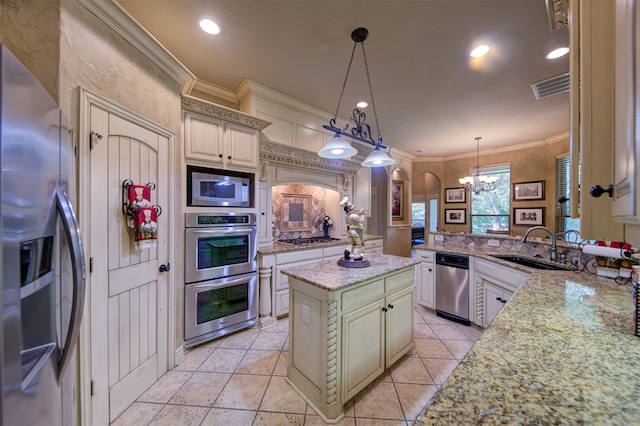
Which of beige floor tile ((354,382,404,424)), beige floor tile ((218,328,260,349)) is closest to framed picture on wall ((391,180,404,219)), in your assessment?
beige floor tile ((218,328,260,349))

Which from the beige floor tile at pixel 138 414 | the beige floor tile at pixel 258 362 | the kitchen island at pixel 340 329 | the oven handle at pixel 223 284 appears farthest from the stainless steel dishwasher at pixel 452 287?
the beige floor tile at pixel 138 414

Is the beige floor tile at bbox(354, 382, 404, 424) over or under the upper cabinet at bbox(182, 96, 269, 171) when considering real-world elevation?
under

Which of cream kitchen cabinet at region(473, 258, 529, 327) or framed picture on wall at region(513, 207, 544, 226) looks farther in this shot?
framed picture on wall at region(513, 207, 544, 226)

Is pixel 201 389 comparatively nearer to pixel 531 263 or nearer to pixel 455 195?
pixel 531 263

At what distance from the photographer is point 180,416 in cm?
157

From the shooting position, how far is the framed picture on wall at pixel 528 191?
5.08m

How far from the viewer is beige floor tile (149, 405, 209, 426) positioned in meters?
1.52

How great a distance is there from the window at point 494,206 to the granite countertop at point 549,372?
5.33 metres

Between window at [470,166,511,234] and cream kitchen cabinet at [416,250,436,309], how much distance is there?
3.83m

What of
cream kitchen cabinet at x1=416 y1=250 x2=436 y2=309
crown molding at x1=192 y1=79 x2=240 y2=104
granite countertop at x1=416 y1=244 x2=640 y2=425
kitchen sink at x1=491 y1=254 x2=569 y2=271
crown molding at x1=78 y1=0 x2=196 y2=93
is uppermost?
crown molding at x1=192 y1=79 x2=240 y2=104

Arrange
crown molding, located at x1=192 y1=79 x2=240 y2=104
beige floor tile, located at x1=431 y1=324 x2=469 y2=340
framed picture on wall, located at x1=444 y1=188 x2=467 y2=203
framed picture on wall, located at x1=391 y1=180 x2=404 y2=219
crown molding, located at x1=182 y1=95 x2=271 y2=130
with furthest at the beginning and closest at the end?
1. framed picture on wall, located at x1=444 y1=188 x2=467 y2=203
2. framed picture on wall, located at x1=391 y1=180 x2=404 y2=219
3. crown molding, located at x1=192 y1=79 x2=240 y2=104
4. beige floor tile, located at x1=431 y1=324 x2=469 y2=340
5. crown molding, located at x1=182 y1=95 x2=271 y2=130

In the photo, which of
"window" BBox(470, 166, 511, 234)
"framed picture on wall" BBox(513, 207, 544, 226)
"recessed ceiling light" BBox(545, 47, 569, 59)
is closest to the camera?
"recessed ceiling light" BBox(545, 47, 569, 59)

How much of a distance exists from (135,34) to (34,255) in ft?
5.97

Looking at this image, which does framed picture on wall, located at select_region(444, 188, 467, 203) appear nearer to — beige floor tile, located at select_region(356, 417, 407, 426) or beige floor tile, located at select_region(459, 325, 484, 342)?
beige floor tile, located at select_region(459, 325, 484, 342)
